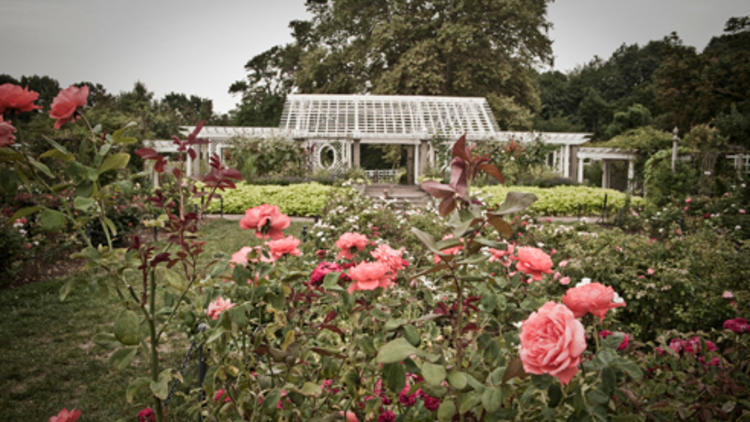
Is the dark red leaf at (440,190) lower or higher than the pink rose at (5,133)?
lower

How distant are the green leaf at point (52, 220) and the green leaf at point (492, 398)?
3.19 feet

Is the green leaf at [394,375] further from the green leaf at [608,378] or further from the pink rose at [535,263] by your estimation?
the pink rose at [535,263]

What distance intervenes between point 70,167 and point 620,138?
60.2 ft

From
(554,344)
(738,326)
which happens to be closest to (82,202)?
(554,344)

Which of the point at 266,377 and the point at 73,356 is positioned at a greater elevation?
the point at 266,377

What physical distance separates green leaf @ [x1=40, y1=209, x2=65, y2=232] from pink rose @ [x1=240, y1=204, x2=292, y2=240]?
41cm

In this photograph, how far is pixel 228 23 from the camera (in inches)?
291

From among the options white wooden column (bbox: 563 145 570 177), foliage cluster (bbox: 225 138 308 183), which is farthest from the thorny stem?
white wooden column (bbox: 563 145 570 177)

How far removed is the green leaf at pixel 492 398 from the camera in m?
0.79

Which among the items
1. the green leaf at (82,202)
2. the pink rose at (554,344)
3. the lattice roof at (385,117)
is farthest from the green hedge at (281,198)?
the pink rose at (554,344)

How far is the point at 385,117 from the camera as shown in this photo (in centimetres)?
1647

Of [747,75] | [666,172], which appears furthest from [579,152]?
[747,75]

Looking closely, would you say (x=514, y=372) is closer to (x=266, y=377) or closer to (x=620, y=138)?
(x=266, y=377)

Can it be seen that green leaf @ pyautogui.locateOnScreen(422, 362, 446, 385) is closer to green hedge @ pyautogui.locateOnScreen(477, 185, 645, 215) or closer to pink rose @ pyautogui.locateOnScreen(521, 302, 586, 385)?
pink rose @ pyautogui.locateOnScreen(521, 302, 586, 385)
